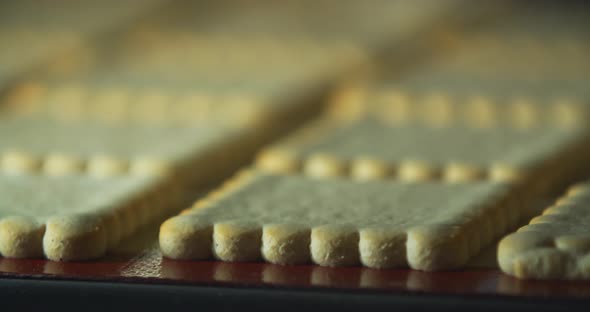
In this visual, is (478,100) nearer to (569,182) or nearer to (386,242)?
(569,182)

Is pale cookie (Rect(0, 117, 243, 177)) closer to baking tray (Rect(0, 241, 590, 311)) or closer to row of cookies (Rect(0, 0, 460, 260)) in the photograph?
row of cookies (Rect(0, 0, 460, 260))

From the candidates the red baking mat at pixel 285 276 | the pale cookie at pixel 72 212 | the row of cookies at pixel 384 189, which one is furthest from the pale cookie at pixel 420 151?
the red baking mat at pixel 285 276

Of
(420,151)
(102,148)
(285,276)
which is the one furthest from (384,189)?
(102,148)

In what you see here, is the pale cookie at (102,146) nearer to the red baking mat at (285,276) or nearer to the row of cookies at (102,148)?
the row of cookies at (102,148)

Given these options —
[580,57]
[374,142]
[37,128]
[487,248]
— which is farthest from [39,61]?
[487,248]

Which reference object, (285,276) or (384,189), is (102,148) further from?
(285,276)

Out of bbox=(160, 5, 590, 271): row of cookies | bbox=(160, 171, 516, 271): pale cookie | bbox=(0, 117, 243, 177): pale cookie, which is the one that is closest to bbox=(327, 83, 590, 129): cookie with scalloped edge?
bbox=(160, 5, 590, 271): row of cookies
